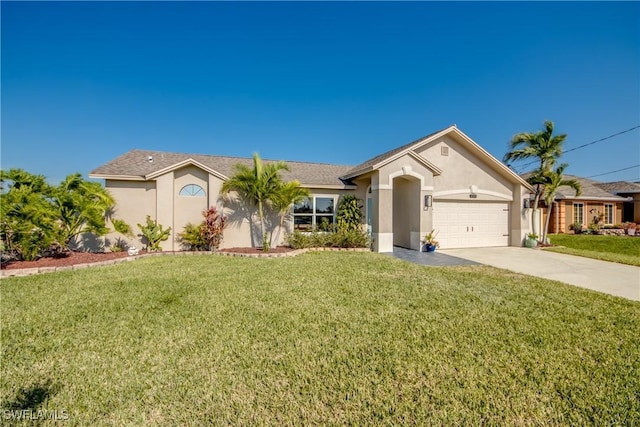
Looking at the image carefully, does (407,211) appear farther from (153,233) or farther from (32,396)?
(32,396)

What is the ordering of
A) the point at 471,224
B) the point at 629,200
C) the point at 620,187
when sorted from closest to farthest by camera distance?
the point at 471,224 → the point at 629,200 → the point at 620,187

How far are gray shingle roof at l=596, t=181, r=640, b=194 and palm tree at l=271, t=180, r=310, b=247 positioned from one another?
96.9 feet

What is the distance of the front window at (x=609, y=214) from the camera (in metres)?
22.6

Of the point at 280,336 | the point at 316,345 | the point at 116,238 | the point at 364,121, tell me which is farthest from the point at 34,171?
the point at 364,121

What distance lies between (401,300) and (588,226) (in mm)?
25182

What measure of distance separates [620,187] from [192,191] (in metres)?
36.3

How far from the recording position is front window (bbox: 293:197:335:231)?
14055 mm

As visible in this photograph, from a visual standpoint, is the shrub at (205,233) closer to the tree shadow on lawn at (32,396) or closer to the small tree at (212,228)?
the small tree at (212,228)

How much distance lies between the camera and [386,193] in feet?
41.1

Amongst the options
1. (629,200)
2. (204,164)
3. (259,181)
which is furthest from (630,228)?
(204,164)

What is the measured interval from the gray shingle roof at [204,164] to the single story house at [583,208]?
16.8 meters

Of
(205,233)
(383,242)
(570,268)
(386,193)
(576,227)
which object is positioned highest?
(386,193)

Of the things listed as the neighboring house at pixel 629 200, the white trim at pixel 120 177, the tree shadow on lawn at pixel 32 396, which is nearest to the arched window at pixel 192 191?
the white trim at pixel 120 177

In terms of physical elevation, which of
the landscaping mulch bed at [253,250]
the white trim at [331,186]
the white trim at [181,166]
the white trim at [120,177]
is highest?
the white trim at [181,166]
